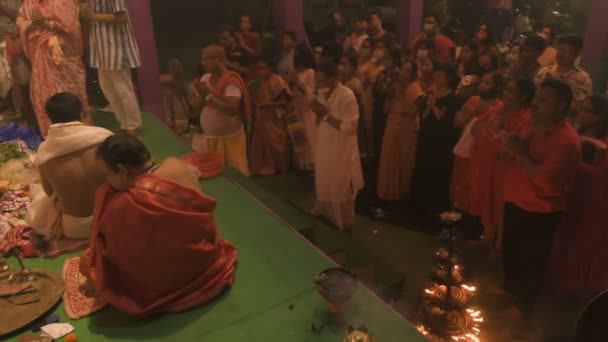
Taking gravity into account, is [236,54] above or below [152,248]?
above

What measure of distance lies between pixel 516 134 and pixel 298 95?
2998mm

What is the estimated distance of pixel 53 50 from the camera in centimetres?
480

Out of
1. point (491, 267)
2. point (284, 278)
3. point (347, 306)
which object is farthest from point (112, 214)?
point (491, 267)

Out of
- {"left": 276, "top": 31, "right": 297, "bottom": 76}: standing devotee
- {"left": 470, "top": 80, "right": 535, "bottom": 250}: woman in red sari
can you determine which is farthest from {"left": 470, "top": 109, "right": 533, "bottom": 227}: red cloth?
{"left": 276, "top": 31, "right": 297, "bottom": 76}: standing devotee

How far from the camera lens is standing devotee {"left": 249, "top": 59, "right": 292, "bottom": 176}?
223 inches

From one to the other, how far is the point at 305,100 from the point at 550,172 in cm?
330

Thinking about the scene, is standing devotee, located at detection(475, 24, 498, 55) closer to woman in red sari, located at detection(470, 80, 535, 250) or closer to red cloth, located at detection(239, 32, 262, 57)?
woman in red sari, located at detection(470, 80, 535, 250)

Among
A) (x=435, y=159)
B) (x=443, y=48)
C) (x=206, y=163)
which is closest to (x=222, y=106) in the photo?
(x=206, y=163)

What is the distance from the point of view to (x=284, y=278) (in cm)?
300

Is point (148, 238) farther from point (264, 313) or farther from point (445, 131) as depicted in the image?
point (445, 131)

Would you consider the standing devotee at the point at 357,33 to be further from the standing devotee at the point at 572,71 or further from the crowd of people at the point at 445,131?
the standing devotee at the point at 572,71

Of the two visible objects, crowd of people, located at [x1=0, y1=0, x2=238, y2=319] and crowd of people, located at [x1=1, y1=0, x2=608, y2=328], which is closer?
crowd of people, located at [x1=0, y1=0, x2=238, y2=319]

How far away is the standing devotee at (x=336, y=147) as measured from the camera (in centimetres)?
430

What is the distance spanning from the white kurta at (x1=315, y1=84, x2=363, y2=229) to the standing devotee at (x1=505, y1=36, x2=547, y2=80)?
1.49m
